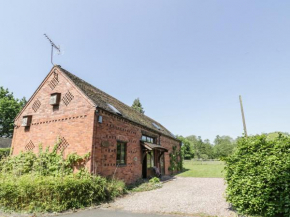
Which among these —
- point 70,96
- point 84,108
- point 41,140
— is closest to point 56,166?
point 41,140

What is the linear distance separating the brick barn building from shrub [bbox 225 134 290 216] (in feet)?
22.5

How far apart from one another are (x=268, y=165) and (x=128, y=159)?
886 cm

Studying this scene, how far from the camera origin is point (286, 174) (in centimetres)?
550

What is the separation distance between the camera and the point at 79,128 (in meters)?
10.4

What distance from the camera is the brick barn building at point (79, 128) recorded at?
1009cm

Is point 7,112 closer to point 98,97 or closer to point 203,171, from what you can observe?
point 98,97

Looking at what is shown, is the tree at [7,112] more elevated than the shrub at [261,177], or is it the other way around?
the tree at [7,112]

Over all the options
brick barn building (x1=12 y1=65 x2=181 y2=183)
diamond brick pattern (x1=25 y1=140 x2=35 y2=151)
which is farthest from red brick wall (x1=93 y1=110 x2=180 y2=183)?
diamond brick pattern (x1=25 y1=140 x2=35 y2=151)

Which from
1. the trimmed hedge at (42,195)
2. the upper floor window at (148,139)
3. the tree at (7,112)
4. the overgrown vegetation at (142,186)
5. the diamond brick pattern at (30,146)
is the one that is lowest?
the overgrown vegetation at (142,186)

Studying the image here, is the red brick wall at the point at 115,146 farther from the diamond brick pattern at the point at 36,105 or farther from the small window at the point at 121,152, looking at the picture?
the diamond brick pattern at the point at 36,105

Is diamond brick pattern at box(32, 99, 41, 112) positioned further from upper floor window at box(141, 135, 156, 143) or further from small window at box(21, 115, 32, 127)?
upper floor window at box(141, 135, 156, 143)

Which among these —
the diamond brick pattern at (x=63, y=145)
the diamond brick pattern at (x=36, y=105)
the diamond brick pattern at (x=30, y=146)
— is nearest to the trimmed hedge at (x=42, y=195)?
the diamond brick pattern at (x=63, y=145)

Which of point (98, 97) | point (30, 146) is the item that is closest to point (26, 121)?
point (30, 146)

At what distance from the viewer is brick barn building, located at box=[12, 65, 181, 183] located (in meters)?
10.1
